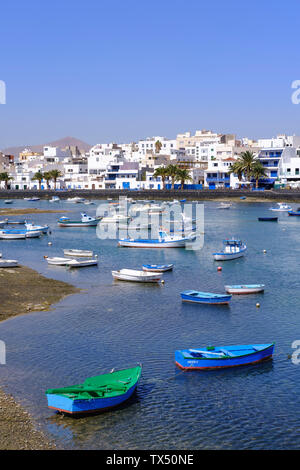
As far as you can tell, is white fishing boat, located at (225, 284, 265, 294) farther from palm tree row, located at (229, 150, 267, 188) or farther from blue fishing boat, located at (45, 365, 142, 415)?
palm tree row, located at (229, 150, 267, 188)

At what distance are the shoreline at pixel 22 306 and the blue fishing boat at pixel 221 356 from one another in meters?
8.18

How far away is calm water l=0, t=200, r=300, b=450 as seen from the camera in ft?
66.3

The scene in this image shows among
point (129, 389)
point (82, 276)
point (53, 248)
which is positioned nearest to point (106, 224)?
point (53, 248)

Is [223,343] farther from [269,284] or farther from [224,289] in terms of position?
[269,284]

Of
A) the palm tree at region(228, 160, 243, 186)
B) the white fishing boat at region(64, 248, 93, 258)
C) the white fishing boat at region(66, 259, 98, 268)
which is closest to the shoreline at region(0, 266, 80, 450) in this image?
the white fishing boat at region(66, 259, 98, 268)

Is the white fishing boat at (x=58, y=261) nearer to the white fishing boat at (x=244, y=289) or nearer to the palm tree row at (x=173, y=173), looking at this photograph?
the white fishing boat at (x=244, y=289)

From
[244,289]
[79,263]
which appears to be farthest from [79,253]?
[244,289]

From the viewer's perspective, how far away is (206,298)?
124 feet

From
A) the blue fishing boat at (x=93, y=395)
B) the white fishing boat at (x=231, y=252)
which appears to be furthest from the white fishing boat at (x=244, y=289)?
the blue fishing boat at (x=93, y=395)

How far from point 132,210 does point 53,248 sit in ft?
165

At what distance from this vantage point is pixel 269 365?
26.8 meters
